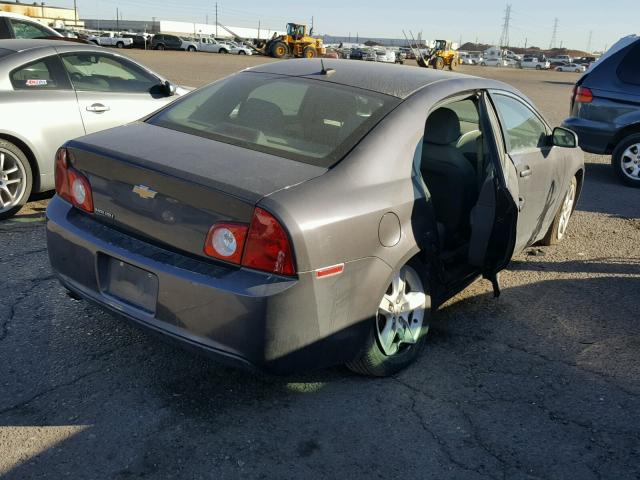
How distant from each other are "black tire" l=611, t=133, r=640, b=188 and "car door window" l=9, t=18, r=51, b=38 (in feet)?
32.4

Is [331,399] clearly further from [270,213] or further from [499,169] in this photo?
[499,169]

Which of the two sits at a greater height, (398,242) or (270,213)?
(270,213)

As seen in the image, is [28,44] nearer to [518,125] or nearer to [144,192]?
[144,192]

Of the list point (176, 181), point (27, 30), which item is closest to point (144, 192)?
point (176, 181)

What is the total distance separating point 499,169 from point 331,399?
5.63 ft

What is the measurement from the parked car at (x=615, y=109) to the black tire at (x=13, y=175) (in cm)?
680

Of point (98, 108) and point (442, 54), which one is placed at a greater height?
point (98, 108)

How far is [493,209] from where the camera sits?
404 cm

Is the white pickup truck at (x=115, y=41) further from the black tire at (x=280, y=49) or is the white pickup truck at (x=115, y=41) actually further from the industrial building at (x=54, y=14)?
the black tire at (x=280, y=49)

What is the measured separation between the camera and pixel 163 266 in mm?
3012

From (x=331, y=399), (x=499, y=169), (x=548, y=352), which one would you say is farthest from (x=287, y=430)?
(x=499, y=169)

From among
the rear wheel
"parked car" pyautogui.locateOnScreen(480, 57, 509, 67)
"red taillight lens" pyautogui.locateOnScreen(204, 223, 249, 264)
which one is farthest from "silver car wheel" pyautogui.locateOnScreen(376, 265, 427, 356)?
"parked car" pyautogui.locateOnScreen(480, 57, 509, 67)

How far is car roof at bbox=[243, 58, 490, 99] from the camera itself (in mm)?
3821

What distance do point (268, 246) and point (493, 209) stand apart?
1733 mm
